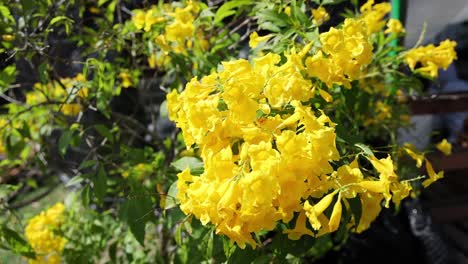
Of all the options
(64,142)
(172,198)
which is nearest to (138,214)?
(172,198)

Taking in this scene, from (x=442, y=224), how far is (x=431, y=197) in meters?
0.17

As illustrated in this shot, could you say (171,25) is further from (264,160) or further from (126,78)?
(264,160)

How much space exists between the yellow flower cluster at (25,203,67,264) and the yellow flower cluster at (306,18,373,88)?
3.81ft

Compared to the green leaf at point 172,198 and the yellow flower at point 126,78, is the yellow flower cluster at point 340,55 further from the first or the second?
the yellow flower at point 126,78

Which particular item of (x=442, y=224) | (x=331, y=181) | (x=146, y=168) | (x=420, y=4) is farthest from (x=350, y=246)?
(x=420, y=4)

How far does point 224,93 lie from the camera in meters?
0.86

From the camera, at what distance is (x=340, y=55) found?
100cm

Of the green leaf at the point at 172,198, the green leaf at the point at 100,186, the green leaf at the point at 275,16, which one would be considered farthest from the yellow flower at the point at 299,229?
the green leaf at the point at 100,186

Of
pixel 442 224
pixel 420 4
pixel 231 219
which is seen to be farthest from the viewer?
pixel 420 4

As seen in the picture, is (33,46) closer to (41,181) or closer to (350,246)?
(350,246)

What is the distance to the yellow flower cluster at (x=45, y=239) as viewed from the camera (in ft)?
5.77

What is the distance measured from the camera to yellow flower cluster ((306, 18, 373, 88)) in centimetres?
99

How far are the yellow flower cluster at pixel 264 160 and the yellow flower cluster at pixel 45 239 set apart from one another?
1.02 m

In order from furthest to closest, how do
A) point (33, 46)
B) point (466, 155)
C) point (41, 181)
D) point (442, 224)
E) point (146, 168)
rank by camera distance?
point (41, 181) < point (442, 224) < point (466, 155) < point (146, 168) < point (33, 46)
